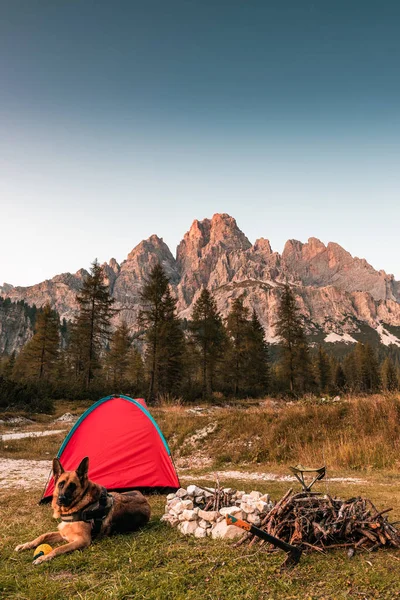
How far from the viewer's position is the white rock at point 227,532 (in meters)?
4.34

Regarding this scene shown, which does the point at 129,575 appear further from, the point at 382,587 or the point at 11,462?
the point at 11,462

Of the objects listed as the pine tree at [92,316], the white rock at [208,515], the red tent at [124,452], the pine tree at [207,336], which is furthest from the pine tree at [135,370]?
the white rock at [208,515]

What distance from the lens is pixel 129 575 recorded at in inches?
136

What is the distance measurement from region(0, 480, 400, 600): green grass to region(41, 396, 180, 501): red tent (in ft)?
9.89

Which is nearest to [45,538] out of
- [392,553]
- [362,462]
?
[392,553]

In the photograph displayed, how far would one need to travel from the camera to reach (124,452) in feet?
25.2

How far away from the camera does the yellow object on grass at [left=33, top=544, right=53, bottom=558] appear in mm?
3943

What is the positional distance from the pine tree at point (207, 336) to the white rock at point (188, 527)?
33.4 meters

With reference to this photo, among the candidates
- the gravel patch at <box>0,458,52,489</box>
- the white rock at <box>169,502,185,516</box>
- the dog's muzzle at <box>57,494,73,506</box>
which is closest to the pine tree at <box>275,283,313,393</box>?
the gravel patch at <box>0,458,52,489</box>

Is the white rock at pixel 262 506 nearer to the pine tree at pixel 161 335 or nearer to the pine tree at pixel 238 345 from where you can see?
the pine tree at pixel 161 335

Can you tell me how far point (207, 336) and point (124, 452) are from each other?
32.5 m

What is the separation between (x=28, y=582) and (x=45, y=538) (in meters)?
1.01

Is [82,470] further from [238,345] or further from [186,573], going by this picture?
[238,345]

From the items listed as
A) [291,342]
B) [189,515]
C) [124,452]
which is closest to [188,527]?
[189,515]
